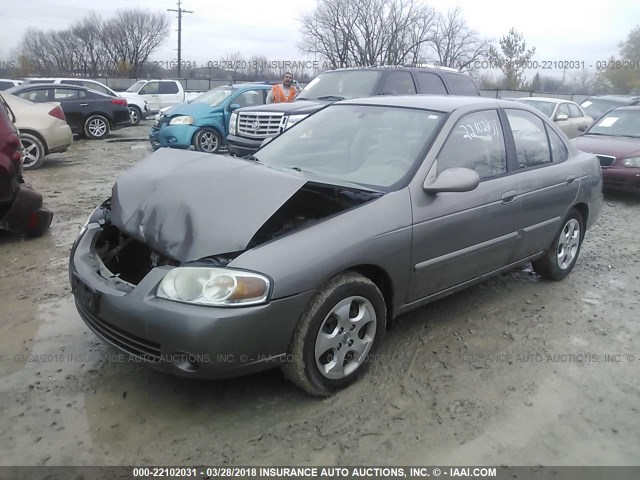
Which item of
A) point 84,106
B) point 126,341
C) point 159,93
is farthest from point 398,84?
point 159,93

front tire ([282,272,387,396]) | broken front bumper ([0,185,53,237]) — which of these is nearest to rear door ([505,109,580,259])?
front tire ([282,272,387,396])

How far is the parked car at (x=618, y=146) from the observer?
27.5 ft

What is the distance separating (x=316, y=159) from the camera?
380cm

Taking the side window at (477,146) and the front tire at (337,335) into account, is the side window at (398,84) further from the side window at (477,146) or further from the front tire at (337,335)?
the front tire at (337,335)

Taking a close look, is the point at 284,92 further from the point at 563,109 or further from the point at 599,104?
the point at 599,104

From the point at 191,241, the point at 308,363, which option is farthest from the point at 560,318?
the point at 191,241

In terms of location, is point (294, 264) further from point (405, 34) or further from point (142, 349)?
point (405, 34)

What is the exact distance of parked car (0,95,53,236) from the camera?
479 cm

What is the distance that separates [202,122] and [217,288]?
9388 millimetres

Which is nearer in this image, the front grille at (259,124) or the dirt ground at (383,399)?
the dirt ground at (383,399)

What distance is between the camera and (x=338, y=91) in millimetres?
8625

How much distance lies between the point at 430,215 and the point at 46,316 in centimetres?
281

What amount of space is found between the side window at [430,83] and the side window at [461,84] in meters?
0.21

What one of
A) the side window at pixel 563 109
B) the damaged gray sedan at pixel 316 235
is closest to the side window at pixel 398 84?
the damaged gray sedan at pixel 316 235
